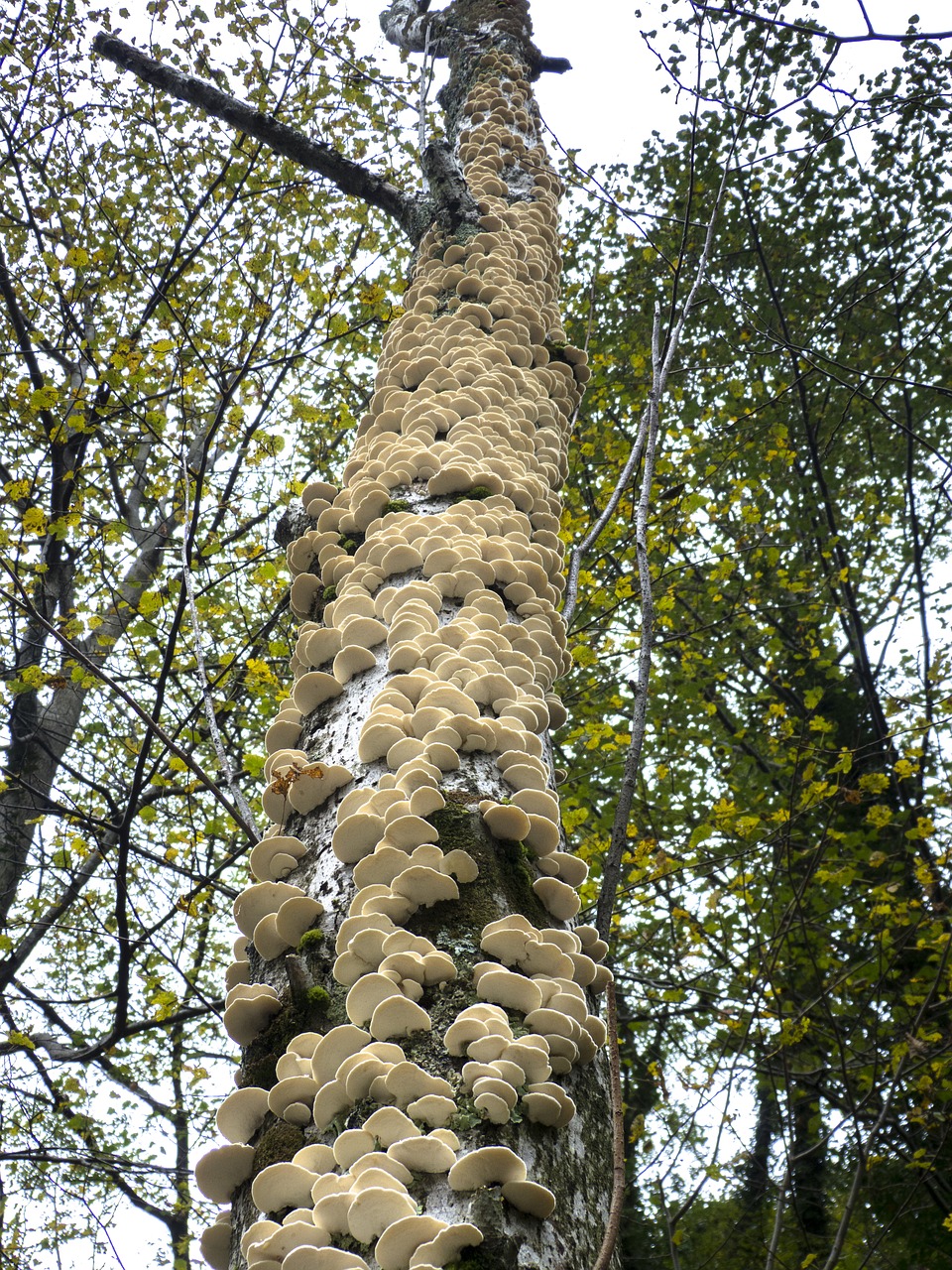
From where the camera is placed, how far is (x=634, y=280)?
10383mm

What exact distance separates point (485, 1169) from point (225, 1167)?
1.57ft

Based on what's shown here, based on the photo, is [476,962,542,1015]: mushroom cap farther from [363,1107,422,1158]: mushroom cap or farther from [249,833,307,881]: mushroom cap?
[249,833,307,881]: mushroom cap

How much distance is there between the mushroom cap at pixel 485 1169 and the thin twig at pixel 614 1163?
155 mm

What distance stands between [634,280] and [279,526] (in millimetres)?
8434

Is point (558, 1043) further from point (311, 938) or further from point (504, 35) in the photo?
point (504, 35)

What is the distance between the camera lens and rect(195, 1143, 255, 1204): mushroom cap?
1448mm

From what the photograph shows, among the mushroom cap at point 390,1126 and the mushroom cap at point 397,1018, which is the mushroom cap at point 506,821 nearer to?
the mushroom cap at point 397,1018

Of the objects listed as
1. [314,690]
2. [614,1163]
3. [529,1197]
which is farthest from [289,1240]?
[314,690]

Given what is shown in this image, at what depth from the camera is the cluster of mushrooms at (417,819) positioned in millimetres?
1247

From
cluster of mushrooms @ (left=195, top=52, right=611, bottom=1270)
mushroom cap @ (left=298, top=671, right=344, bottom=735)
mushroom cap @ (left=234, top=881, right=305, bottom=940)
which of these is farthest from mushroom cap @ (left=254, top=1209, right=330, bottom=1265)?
mushroom cap @ (left=298, top=671, right=344, bottom=735)

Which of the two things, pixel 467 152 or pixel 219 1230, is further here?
pixel 467 152

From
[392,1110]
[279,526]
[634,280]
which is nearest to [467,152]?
[279,526]

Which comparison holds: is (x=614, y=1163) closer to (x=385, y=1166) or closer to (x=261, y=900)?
(x=385, y=1166)

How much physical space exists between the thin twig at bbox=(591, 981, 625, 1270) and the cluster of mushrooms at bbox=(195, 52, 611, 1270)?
0.05 meters
